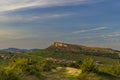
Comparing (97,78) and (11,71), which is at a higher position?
(11,71)

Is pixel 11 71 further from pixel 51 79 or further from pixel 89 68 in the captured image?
pixel 89 68

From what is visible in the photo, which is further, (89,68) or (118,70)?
(118,70)

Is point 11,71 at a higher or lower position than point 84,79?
higher

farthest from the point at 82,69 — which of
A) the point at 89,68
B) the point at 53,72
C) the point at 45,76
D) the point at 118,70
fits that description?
the point at 118,70

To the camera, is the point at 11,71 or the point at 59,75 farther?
the point at 59,75

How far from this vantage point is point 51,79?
38.7 meters

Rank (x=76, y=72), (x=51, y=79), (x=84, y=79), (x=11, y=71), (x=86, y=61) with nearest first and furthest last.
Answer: (x=11, y=71) → (x=51, y=79) → (x=84, y=79) → (x=76, y=72) → (x=86, y=61)

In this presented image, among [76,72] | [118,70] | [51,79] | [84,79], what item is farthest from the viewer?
[118,70]

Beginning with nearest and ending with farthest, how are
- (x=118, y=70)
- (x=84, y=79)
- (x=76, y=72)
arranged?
1. (x=84, y=79)
2. (x=76, y=72)
3. (x=118, y=70)

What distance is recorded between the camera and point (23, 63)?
Answer: 39188mm

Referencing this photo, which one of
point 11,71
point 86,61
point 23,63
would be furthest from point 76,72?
point 11,71

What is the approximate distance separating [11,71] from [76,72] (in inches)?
572

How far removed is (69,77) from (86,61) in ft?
23.6

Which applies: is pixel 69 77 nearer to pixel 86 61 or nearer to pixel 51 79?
pixel 51 79
